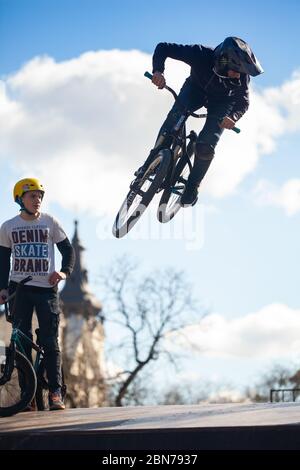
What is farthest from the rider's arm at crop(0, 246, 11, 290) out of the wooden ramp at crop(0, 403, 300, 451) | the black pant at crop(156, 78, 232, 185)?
the black pant at crop(156, 78, 232, 185)

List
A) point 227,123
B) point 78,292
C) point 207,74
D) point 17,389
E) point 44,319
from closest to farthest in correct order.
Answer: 1. point 17,389
2. point 44,319
3. point 227,123
4. point 207,74
5. point 78,292

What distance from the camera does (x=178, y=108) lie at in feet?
29.8

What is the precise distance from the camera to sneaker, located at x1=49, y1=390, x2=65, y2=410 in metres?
8.24

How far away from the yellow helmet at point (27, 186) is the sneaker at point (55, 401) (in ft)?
6.11

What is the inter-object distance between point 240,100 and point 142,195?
4.54 ft

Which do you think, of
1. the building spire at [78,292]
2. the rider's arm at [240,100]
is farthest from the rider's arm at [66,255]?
the building spire at [78,292]

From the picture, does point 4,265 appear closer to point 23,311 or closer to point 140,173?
point 23,311

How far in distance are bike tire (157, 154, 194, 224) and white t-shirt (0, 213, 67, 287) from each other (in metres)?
1.40

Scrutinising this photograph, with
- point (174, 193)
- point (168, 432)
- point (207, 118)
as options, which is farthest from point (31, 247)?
point (168, 432)

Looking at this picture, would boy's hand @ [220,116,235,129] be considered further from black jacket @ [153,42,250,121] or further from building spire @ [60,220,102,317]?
building spire @ [60,220,102,317]

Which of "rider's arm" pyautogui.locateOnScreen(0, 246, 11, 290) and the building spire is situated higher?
the building spire
